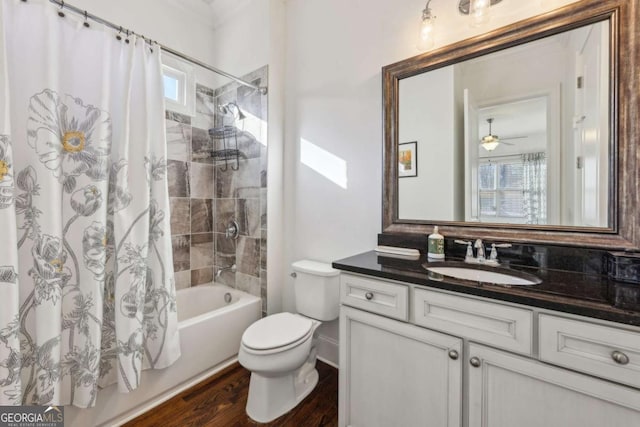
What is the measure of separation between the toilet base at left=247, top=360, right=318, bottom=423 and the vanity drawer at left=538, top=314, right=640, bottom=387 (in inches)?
49.5

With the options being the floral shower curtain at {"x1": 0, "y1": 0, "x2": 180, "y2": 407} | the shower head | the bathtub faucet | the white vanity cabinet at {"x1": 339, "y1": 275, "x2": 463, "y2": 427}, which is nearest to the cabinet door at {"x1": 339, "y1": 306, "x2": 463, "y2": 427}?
the white vanity cabinet at {"x1": 339, "y1": 275, "x2": 463, "y2": 427}

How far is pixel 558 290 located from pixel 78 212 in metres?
1.94

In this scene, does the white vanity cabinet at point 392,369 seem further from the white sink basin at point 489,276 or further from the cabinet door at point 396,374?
the white sink basin at point 489,276

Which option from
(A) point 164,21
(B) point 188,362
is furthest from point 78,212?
(A) point 164,21

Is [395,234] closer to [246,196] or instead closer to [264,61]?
[246,196]

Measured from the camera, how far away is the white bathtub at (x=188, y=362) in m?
1.39

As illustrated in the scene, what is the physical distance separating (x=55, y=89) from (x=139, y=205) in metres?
0.58

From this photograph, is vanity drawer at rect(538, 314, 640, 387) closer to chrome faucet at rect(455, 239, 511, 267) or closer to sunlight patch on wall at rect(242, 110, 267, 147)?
chrome faucet at rect(455, 239, 511, 267)

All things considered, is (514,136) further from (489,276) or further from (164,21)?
(164,21)

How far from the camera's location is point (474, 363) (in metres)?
0.93

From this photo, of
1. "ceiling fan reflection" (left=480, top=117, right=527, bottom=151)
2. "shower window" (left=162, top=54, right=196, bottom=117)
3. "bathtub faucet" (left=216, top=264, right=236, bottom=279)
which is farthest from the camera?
"bathtub faucet" (left=216, top=264, right=236, bottom=279)

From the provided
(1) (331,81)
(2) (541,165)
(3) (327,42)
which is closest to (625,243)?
(2) (541,165)

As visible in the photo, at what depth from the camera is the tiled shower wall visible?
2.16m

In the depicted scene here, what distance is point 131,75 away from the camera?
1.42 metres
